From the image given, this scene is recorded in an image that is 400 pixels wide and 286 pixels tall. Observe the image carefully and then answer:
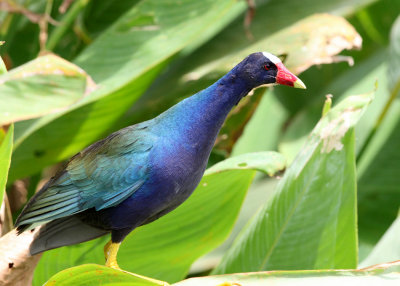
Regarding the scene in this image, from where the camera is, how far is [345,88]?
2.19 meters

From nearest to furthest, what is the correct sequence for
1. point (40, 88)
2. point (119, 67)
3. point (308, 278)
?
point (308, 278) < point (40, 88) < point (119, 67)

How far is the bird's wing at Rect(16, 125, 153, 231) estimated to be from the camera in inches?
44.0

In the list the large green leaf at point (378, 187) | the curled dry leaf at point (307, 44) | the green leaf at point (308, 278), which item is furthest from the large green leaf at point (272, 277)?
the large green leaf at point (378, 187)

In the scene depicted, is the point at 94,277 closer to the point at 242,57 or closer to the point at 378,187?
the point at 242,57

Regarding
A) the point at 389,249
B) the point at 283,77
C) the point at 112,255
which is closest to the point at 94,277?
the point at 112,255

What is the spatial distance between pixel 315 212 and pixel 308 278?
0.97 feet

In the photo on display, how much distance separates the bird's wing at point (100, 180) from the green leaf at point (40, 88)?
0.12 metres

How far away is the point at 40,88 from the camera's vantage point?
3.96 feet

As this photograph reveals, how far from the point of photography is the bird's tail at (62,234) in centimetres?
114

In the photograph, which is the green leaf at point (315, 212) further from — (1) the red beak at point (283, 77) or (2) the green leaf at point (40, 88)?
(2) the green leaf at point (40, 88)

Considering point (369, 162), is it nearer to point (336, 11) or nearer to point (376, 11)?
point (336, 11)

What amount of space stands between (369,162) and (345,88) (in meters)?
0.27

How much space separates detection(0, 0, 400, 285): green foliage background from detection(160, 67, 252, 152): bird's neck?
13 centimetres

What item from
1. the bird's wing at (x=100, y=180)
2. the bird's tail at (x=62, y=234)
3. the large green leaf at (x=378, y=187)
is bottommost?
the large green leaf at (x=378, y=187)
